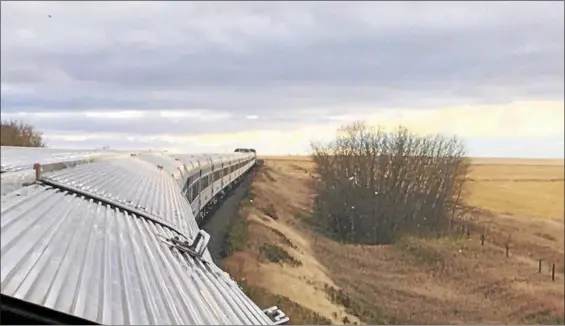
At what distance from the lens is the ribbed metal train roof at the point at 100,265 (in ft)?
8.46

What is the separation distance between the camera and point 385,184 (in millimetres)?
20359

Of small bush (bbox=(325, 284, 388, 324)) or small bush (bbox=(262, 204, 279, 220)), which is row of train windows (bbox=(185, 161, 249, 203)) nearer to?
small bush (bbox=(262, 204, 279, 220))

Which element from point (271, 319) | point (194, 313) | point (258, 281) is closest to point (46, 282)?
point (194, 313)

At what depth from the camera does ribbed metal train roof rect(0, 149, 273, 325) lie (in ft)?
8.46

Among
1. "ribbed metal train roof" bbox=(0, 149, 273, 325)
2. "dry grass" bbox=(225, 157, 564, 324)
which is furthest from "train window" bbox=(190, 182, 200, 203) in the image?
"ribbed metal train roof" bbox=(0, 149, 273, 325)

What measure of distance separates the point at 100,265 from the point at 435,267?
54.7 ft

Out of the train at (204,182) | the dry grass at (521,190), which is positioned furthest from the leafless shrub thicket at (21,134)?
the dry grass at (521,190)

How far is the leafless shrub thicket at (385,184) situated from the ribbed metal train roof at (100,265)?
15252mm

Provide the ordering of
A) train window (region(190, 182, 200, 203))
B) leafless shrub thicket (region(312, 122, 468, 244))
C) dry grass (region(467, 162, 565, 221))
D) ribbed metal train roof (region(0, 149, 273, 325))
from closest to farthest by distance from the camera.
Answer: ribbed metal train roof (region(0, 149, 273, 325))
dry grass (region(467, 162, 565, 221))
train window (region(190, 182, 200, 203))
leafless shrub thicket (region(312, 122, 468, 244))

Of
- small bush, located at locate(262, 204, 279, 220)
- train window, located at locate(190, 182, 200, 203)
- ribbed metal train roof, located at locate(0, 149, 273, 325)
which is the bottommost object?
small bush, located at locate(262, 204, 279, 220)

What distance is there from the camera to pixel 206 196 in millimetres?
18031

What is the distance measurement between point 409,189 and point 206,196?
5646 millimetres

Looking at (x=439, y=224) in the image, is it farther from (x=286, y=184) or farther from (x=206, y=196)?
(x=286, y=184)

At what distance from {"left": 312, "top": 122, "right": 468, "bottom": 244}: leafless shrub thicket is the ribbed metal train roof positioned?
15.3 m
